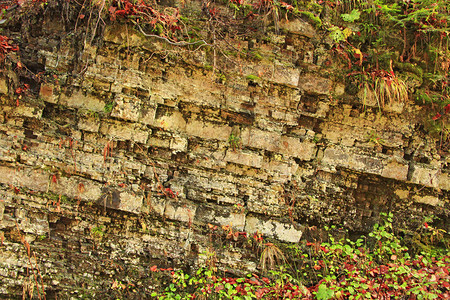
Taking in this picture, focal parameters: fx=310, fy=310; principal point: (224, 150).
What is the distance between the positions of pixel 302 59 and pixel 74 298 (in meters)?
4.90

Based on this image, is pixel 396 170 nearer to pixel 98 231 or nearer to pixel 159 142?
pixel 159 142

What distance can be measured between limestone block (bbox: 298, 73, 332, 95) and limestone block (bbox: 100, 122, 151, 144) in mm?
2674

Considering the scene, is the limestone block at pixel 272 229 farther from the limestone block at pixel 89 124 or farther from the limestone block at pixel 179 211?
the limestone block at pixel 89 124

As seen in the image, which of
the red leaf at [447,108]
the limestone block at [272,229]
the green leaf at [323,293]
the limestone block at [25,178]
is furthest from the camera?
the red leaf at [447,108]

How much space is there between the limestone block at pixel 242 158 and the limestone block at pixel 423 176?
8.46 ft

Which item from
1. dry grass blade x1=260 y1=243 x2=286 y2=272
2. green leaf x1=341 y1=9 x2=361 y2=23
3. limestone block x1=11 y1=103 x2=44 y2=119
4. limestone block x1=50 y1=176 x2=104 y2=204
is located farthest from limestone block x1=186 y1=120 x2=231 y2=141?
green leaf x1=341 y1=9 x2=361 y2=23

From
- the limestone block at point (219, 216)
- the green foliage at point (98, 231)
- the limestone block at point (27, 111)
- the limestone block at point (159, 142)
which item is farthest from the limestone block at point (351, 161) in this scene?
the limestone block at point (27, 111)

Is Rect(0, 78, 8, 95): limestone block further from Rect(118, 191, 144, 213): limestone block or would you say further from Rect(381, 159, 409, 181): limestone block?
Rect(381, 159, 409, 181): limestone block

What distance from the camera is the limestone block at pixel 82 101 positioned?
4555 millimetres

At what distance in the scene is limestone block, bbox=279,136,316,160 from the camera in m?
5.02

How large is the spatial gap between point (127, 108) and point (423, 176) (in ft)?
15.9

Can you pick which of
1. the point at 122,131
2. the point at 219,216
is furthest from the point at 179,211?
the point at 122,131

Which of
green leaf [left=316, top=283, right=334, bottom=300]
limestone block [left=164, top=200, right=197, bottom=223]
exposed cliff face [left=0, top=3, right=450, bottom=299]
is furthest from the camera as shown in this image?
limestone block [left=164, top=200, right=197, bottom=223]

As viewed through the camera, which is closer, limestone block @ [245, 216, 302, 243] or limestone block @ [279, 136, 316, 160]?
limestone block @ [245, 216, 302, 243]
